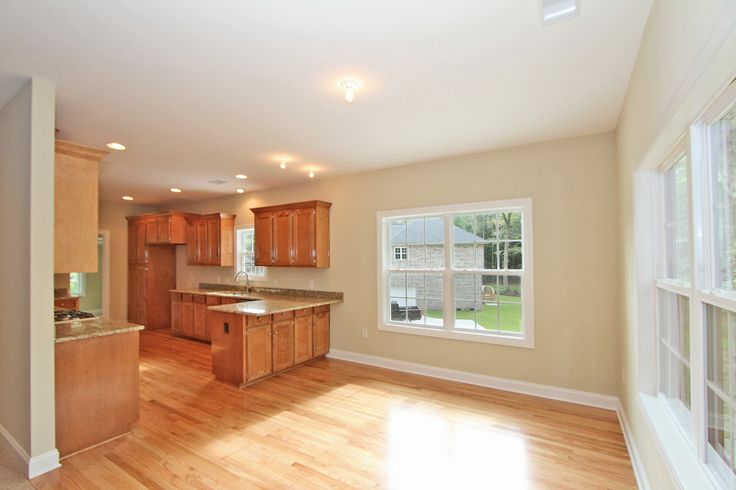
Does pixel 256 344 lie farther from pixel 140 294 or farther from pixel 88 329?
pixel 140 294

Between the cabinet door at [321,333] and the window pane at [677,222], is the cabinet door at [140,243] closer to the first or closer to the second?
the cabinet door at [321,333]

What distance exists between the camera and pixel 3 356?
2.76m

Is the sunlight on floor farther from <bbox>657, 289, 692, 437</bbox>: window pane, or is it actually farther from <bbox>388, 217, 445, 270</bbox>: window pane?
<bbox>388, 217, 445, 270</bbox>: window pane

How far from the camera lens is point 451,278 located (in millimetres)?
4445

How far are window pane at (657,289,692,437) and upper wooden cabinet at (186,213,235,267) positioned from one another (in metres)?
6.31

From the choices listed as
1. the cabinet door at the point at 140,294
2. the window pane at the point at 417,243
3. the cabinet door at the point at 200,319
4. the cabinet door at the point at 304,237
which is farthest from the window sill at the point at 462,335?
the cabinet door at the point at 140,294

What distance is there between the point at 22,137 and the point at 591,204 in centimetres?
473

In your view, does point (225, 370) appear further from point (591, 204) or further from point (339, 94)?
point (591, 204)

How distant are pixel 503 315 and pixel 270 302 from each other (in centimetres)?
301

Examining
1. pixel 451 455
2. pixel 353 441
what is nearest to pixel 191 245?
pixel 353 441

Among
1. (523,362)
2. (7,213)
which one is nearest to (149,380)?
(7,213)

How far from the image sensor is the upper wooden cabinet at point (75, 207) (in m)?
2.74

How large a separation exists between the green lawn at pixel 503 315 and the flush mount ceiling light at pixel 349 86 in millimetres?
2766

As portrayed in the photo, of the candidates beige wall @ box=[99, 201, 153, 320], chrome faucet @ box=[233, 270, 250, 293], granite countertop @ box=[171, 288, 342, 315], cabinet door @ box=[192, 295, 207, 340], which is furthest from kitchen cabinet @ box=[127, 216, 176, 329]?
chrome faucet @ box=[233, 270, 250, 293]
